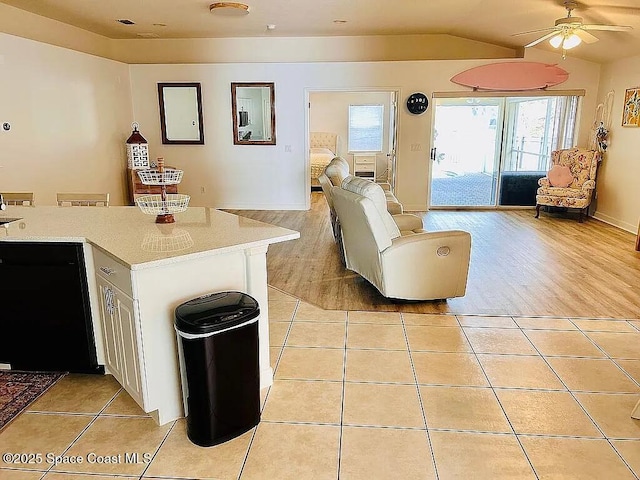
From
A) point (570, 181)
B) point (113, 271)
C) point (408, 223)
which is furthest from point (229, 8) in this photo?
point (570, 181)

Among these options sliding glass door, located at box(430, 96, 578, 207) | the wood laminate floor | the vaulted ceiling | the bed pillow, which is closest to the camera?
the wood laminate floor

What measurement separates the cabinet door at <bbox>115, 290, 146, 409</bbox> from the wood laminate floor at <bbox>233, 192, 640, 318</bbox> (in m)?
1.83

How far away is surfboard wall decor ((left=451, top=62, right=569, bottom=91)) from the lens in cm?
741

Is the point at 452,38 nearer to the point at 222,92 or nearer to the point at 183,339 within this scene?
the point at 222,92

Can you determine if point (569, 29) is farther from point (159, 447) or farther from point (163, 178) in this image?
point (159, 447)

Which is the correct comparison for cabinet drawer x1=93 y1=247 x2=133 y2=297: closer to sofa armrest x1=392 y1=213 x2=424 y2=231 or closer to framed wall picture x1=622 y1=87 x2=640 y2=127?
sofa armrest x1=392 y1=213 x2=424 y2=231

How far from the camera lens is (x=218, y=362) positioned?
2.11 meters

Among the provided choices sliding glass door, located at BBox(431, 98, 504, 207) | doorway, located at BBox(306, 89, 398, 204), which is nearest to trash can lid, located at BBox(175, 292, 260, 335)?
sliding glass door, located at BBox(431, 98, 504, 207)

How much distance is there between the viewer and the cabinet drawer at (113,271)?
2.15 meters

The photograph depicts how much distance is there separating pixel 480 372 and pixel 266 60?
649 centimetres

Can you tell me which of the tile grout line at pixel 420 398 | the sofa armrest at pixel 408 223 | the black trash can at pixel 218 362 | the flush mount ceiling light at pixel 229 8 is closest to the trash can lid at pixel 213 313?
the black trash can at pixel 218 362

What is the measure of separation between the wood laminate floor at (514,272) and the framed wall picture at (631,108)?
150 cm

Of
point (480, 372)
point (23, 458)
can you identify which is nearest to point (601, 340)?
point (480, 372)

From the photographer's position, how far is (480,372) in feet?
9.43
